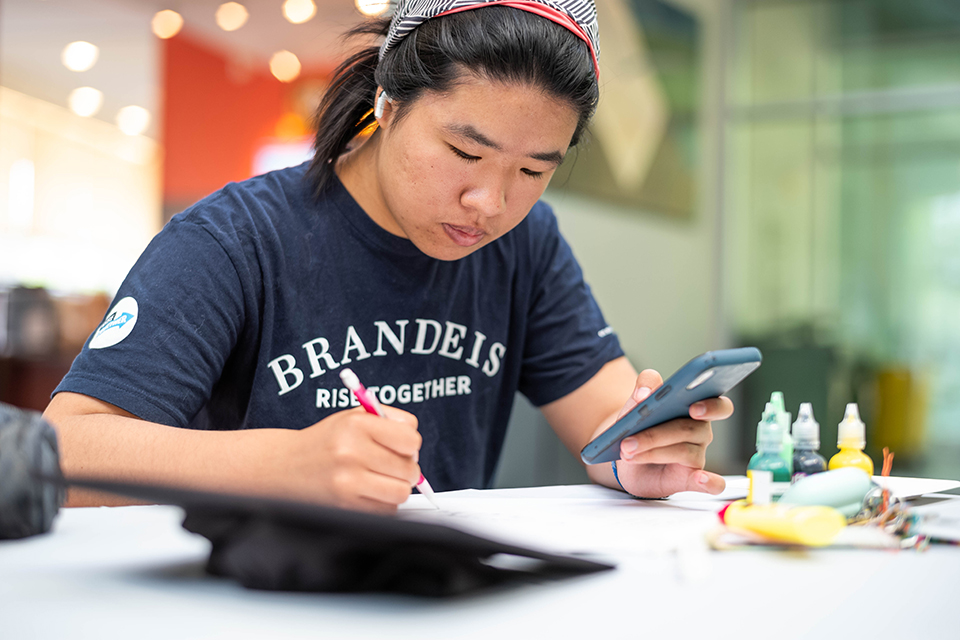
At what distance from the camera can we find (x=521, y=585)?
517mm

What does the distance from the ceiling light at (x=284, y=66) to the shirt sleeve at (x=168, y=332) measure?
427 cm

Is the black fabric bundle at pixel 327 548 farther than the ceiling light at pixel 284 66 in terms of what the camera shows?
No

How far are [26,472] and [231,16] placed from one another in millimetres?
4654

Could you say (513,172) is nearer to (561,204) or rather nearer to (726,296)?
(561,204)

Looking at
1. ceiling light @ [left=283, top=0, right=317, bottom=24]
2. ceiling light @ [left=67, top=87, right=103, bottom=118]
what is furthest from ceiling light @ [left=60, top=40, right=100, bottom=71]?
ceiling light @ [left=283, top=0, right=317, bottom=24]

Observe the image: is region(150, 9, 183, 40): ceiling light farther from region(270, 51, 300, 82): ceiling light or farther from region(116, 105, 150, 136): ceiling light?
region(116, 105, 150, 136): ceiling light

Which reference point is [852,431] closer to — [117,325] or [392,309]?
[392,309]

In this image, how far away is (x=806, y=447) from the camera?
3.06 feet

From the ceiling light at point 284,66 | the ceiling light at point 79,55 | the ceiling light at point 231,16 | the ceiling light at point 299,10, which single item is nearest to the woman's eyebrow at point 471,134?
the ceiling light at point 299,10

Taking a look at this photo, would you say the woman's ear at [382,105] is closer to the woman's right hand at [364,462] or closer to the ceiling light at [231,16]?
the woman's right hand at [364,462]

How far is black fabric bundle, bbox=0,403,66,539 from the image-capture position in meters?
0.57

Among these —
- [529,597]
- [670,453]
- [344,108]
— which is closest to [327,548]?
[529,597]

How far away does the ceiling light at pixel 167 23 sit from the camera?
4871 millimetres

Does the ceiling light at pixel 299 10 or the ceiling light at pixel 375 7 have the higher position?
the ceiling light at pixel 299 10
